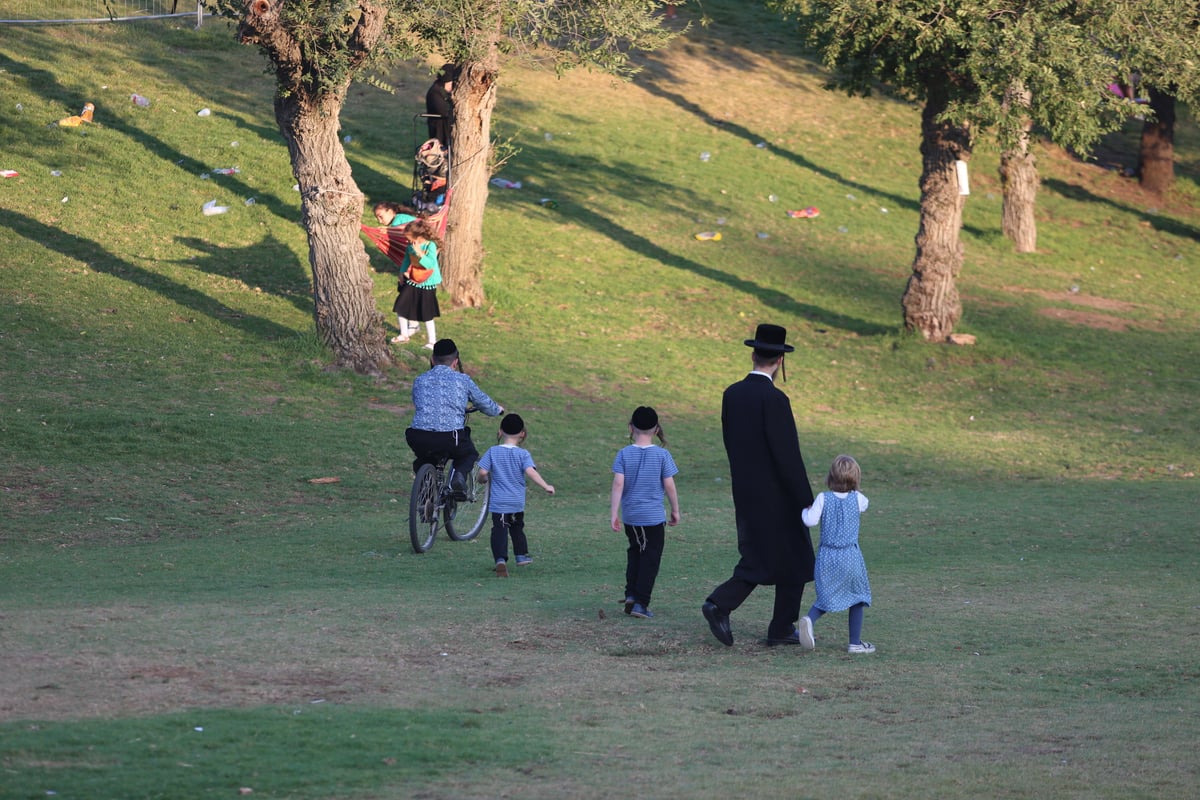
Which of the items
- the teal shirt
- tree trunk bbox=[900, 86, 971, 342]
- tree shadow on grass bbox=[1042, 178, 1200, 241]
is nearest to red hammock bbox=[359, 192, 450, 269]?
the teal shirt

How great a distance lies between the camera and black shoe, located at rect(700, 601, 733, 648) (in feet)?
24.8

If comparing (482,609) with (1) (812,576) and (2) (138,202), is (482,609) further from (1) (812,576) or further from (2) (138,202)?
(2) (138,202)

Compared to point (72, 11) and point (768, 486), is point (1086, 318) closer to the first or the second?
point (768, 486)

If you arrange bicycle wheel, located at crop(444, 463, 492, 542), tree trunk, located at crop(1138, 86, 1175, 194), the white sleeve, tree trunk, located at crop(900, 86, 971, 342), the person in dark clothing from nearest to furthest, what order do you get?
the white sleeve < bicycle wheel, located at crop(444, 463, 492, 542) < the person in dark clothing < tree trunk, located at crop(900, 86, 971, 342) < tree trunk, located at crop(1138, 86, 1175, 194)

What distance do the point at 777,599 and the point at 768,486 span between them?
0.75 metres

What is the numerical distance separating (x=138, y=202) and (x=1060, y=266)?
19774mm

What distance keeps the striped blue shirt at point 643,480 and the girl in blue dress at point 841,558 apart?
46.9 inches

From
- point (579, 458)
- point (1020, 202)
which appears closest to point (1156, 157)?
point (1020, 202)

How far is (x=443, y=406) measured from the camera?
Answer: 10773 millimetres

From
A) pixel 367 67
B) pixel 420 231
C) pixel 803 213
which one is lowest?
pixel 420 231

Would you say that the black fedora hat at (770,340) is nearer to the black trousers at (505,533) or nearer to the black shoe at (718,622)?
the black shoe at (718,622)

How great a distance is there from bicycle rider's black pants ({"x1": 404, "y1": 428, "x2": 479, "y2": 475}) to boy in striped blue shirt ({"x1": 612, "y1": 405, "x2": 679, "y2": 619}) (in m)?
2.88

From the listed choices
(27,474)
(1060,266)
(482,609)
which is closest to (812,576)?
(482,609)

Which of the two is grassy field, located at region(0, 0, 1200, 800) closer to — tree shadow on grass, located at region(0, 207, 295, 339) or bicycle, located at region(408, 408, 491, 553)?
tree shadow on grass, located at region(0, 207, 295, 339)
